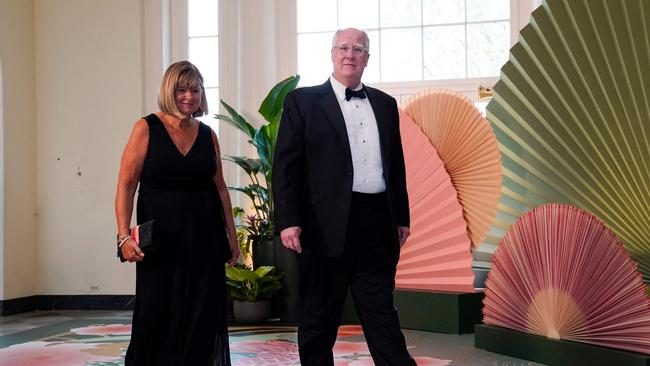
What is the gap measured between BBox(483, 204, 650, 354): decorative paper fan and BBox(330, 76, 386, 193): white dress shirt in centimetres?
123

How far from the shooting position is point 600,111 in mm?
3748

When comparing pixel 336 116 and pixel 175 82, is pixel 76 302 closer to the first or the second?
pixel 175 82

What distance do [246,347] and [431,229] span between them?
4.34ft

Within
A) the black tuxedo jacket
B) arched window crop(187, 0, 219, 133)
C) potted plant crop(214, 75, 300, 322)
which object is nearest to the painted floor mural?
potted plant crop(214, 75, 300, 322)

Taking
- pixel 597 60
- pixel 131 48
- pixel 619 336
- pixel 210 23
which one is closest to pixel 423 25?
pixel 210 23

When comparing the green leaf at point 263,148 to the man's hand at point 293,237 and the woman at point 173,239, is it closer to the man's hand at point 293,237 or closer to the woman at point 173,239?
the woman at point 173,239

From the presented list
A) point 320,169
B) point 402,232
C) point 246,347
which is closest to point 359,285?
point 402,232

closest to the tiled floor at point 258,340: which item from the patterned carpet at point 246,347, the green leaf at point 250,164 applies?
the patterned carpet at point 246,347

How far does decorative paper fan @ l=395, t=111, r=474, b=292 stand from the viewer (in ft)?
16.1

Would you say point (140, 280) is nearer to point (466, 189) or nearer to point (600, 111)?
point (600, 111)

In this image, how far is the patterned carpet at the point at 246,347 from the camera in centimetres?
402

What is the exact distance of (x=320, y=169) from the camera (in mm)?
2693

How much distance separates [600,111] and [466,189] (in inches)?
55.4

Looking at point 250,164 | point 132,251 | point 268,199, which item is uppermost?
point 250,164
